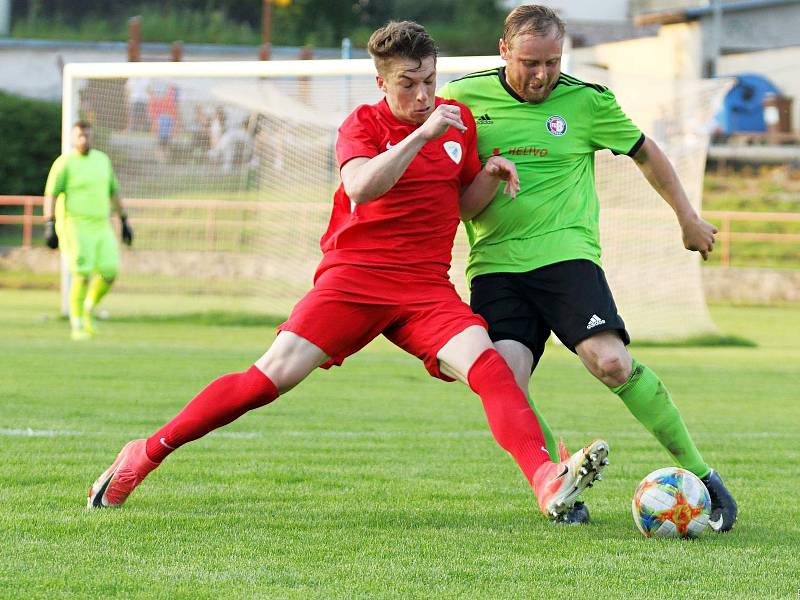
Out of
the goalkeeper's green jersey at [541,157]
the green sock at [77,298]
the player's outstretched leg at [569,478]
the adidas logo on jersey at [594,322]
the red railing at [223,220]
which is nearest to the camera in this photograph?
the player's outstretched leg at [569,478]

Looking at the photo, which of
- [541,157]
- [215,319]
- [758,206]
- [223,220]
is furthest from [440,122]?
[758,206]

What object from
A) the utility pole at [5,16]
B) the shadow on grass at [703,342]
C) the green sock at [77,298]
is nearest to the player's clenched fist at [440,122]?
the green sock at [77,298]

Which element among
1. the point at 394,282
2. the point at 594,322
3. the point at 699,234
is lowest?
the point at 594,322

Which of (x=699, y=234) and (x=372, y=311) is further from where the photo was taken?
(x=699, y=234)

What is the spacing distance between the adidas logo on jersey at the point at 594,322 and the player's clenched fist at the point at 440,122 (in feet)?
3.16

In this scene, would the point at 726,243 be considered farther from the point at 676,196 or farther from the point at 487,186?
the point at 487,186

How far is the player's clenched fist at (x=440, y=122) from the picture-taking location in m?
4.64

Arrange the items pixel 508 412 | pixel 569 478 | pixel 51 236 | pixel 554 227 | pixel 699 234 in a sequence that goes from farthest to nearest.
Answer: pixel 51 236
pixel 699 234
pixel 554 227
pixel 508 412
pixel 569 478

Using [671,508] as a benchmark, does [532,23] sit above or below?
above

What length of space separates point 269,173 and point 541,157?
41.3 ft

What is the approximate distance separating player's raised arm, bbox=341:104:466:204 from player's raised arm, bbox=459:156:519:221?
0.34 m

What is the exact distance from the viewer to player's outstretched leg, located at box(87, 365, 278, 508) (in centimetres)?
516

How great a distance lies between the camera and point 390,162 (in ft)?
15.6

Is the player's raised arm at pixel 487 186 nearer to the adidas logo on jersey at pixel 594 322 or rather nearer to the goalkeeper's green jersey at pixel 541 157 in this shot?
the goalkeeper's green jersey at pixel 541 157
